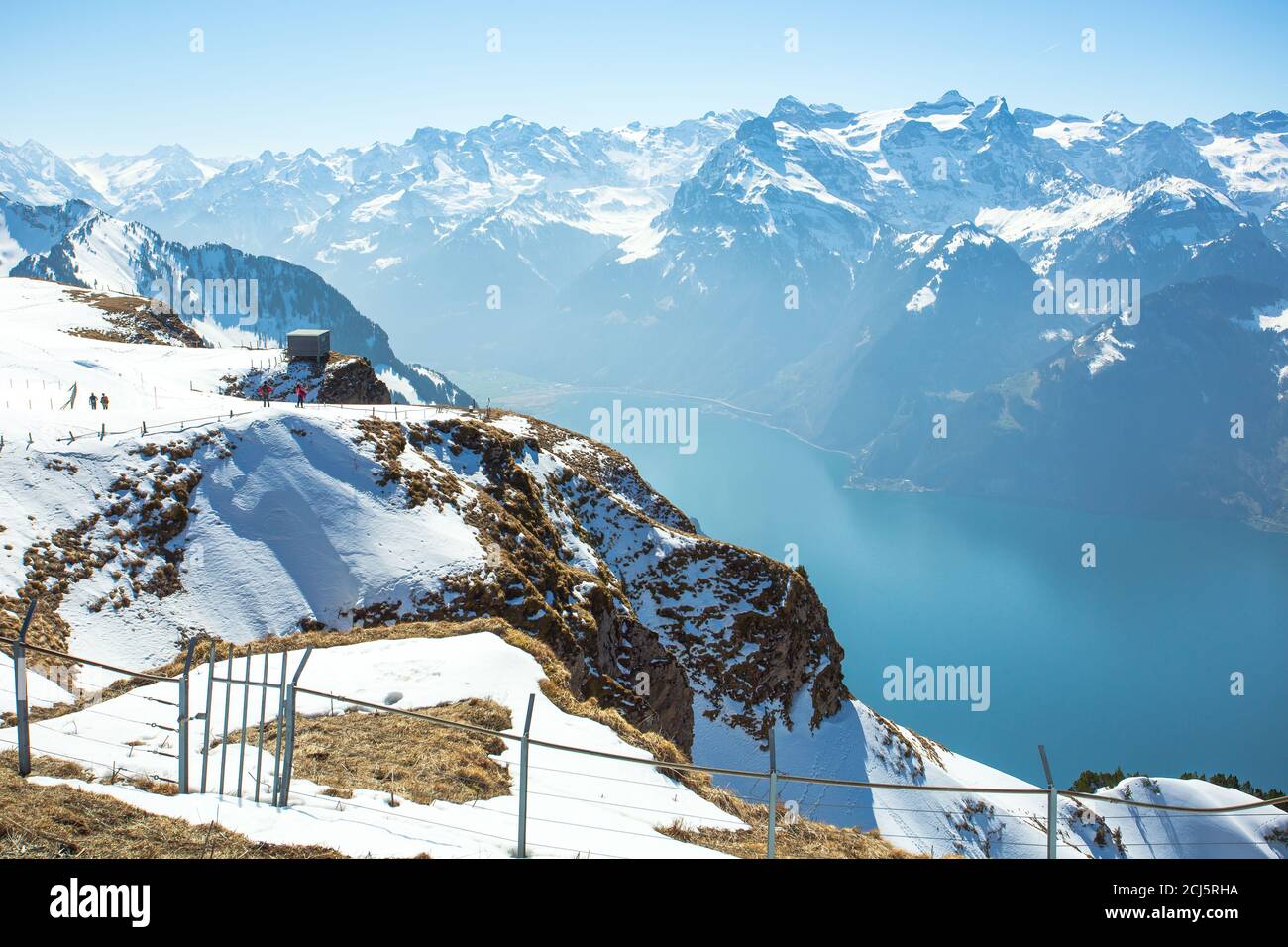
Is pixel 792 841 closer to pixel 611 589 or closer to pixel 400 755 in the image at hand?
pixel 400 755

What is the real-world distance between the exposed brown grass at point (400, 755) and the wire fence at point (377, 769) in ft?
0.62

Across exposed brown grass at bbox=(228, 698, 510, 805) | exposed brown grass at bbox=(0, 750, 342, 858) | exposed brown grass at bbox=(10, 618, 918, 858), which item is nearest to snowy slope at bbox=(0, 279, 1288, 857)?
exposed brown grass at bbox=(0, 750, 342, 858)

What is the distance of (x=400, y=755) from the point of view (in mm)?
19297

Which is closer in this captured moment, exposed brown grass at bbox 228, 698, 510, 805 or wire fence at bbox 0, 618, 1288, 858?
wire fence at bbox 0, 618, 1288, 858

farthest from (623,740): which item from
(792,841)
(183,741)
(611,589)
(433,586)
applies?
(611,589)

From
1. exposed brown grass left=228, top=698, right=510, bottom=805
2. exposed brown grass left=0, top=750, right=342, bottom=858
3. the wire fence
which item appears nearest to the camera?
exposed brown grass left=0, top=750, right=342, bottom=858

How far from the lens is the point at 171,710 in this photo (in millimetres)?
21047

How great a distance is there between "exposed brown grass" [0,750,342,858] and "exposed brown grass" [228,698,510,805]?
12.6 ft

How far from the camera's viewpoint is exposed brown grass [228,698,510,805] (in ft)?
57.2

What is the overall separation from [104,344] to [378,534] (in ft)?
213

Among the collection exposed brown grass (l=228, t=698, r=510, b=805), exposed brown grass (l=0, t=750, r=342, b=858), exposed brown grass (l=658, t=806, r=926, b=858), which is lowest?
exposed brown grass (l=658, t=806, r=926, b=858)

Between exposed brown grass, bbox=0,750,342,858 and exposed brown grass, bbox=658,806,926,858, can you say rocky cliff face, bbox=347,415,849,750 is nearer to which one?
exposed brown grass, bbox=658,806,926,858

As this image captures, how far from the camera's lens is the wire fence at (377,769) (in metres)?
14.2
